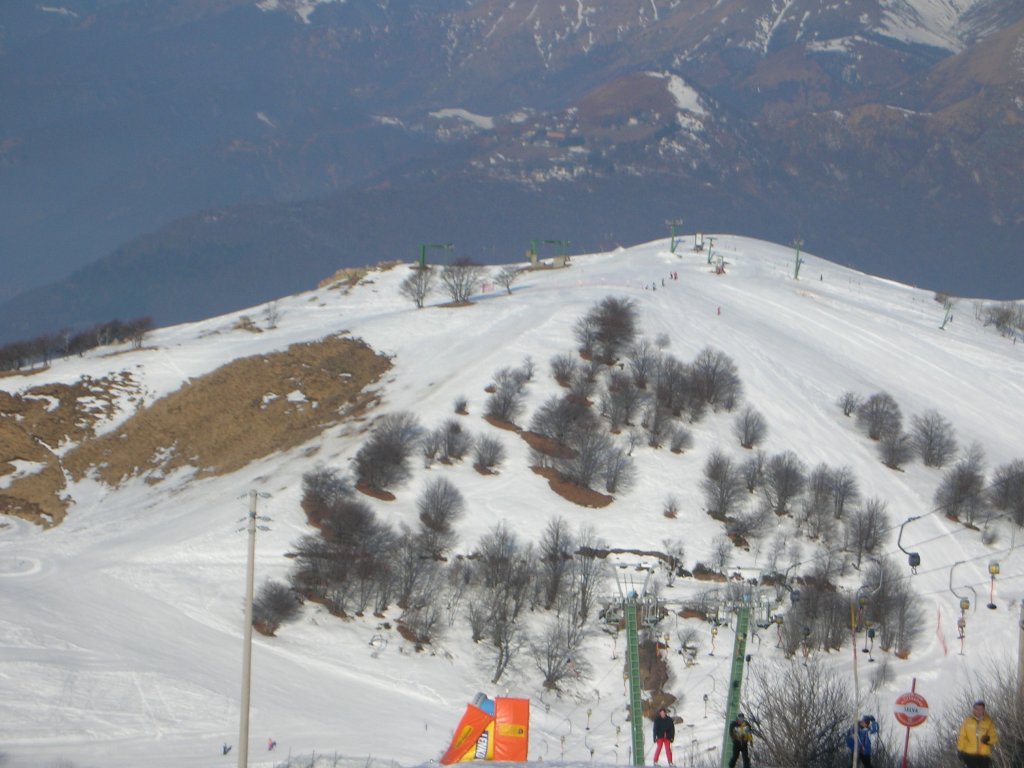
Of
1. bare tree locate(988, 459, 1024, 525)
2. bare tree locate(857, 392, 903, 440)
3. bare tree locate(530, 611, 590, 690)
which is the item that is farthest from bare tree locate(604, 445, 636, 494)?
bare tree locate(988, 459, 1024, 525)

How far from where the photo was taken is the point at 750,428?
8512cm

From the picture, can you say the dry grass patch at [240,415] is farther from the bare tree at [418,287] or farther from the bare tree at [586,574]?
the bare tree at [586,574]

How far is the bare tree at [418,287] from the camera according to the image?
119 metres

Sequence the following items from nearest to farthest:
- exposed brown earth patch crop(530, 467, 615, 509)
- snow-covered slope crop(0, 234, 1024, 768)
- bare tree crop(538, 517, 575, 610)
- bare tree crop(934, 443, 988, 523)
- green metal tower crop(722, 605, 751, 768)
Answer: green metal tower crop(722, 605, 751, 768) → snow-covered slope crop(0, 234, 1024, 768) → bare tree crop(538, 517, 575, 610) → exposed brown earth patch crop(530, 467, 615, 509) → bare tree crop(934, 443, 988, 523)

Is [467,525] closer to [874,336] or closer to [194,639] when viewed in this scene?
[194,639]

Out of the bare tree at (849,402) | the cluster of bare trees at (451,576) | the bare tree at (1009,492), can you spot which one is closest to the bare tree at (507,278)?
the bare tree at (849,402)

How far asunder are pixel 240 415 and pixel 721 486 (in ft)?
107

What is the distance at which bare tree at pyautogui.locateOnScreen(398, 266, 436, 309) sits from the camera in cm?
11906

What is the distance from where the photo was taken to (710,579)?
6769 cm

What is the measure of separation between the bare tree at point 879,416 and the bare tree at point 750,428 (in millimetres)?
8392

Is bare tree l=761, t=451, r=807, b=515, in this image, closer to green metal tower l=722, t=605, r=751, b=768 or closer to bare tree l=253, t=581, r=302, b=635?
bare tree l=253, t=581, r=302, b=635

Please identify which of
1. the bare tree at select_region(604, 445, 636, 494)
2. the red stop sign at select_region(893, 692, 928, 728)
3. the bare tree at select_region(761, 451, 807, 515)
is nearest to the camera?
the red stop sign at select_region(893, 692, 928, 728)

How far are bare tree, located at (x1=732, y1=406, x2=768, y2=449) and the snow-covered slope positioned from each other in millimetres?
808

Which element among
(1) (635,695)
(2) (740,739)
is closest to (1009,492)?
(1) (635,695)
